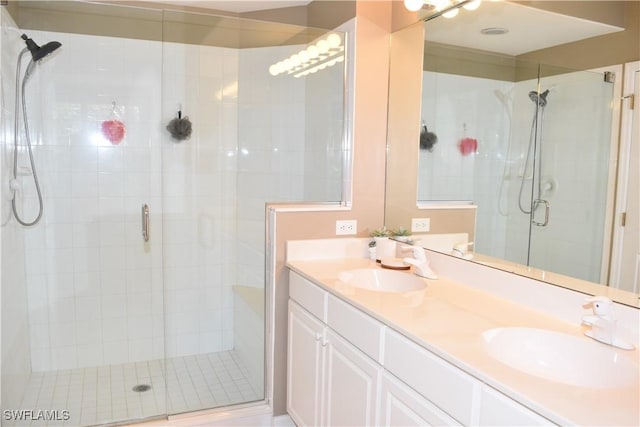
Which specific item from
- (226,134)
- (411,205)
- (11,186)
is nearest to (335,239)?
(411,205)

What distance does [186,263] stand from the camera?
344cm

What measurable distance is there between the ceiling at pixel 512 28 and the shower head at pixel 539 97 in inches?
7.1

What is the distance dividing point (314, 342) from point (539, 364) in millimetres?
1049

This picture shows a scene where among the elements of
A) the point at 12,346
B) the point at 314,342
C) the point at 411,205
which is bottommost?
the point at 12,346

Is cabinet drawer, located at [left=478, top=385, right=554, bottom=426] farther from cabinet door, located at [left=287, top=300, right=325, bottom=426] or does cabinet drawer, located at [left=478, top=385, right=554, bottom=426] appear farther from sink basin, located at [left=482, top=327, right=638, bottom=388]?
cabinet door, located at [left=287, top=300, right=325, bottom=426]

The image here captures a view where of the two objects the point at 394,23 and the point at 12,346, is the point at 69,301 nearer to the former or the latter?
the point at 12,346

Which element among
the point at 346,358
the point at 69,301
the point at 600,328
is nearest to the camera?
the point at 600,328

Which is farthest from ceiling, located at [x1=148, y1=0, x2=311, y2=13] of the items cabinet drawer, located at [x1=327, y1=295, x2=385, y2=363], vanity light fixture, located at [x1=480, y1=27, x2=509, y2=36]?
cabinet drawer, located at [x1=327, y1=295, x2=385, y2=363]

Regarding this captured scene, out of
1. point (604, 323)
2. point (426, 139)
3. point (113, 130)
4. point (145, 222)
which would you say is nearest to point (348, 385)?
point (604, 323)

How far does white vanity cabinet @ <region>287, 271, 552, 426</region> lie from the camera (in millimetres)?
1251

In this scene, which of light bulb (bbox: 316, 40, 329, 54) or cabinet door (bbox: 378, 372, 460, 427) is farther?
light bulb (bbox: 316, 40, 329, 54)

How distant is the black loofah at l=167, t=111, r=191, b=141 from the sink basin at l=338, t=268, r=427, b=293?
1704mm

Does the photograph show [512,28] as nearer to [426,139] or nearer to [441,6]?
[441,6]

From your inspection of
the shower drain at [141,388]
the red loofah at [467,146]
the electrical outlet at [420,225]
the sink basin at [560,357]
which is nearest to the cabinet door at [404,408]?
the sink basin at [560,357]
